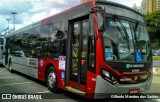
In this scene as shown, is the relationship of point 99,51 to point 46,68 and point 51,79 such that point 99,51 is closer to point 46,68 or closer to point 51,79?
point 51,79

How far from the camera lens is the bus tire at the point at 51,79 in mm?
10115

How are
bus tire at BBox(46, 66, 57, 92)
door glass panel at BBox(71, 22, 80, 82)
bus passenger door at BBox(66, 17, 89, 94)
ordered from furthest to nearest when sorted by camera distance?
bus tire at BBox(46, 66, 57, 92) → door glass panel at BBox(71, 22, 80, 82) → bus passenger door at BBox(66, 17, 89, 94)

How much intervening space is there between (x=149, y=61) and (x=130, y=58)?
0.99 m

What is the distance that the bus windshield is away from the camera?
24.9 feet

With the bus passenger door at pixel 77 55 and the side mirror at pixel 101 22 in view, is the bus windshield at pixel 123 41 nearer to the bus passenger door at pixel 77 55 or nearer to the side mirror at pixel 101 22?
the side mirror at pixel 101 22

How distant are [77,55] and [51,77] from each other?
226 cm

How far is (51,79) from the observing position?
A: 10422mm

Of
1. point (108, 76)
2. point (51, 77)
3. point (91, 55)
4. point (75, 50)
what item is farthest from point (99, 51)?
point (51, 77)

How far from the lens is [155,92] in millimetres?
10086

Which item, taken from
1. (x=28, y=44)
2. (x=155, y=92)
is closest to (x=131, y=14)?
(x=155, y=92)

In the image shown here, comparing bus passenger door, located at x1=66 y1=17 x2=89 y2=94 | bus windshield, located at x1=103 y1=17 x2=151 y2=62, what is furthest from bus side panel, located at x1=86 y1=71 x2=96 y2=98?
bus windshield, located at x1=103 y1=17 x2=151 y2=62

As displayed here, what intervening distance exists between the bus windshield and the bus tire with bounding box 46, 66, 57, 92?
10.6ft

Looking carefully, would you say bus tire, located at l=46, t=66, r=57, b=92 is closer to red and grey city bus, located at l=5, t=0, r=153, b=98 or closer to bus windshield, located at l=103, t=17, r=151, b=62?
red and grey city bus, located at l=5, t=0, r=153, b=98

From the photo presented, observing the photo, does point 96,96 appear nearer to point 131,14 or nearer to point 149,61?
point 149,61
